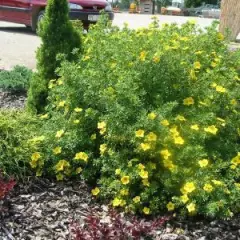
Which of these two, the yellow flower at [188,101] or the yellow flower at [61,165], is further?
the yellow flower at [188,101]

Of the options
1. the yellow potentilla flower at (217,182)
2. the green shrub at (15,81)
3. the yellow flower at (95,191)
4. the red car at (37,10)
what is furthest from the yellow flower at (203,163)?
the red car at (37,10)

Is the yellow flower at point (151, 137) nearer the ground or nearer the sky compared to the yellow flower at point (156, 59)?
nearer the ground

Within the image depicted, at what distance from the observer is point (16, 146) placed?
3652mm

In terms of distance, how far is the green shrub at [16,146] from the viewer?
3518 millimetres

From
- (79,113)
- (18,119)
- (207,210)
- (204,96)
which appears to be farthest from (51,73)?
(207,210)

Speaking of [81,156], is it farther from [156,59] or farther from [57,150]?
[156,59]

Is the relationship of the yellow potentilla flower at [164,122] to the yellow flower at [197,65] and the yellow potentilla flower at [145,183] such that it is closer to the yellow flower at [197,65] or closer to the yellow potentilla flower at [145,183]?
the yellow potentilla flower at [145,183]

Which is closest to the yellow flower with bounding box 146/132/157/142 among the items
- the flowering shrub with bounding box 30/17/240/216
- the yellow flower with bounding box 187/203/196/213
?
the flowering shrub with bounding box 30/17/240/216

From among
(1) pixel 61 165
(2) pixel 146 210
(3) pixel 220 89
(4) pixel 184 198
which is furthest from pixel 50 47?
(4) pixel 184 198

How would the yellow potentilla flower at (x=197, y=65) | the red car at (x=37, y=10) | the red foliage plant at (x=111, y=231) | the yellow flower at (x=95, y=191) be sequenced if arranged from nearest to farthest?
the red foliage plant at (x=111, y=231) → the yellow flower at (x=95, y=191) → the yellow potentilla flower at (x=197, y=65) → the red car at (x=37, y=10)

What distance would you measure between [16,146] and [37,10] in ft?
34.6

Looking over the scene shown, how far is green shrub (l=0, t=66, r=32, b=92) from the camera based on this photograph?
6.21 metres

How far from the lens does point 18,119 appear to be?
417 centimetres

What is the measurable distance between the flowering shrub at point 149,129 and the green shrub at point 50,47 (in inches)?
23.3
